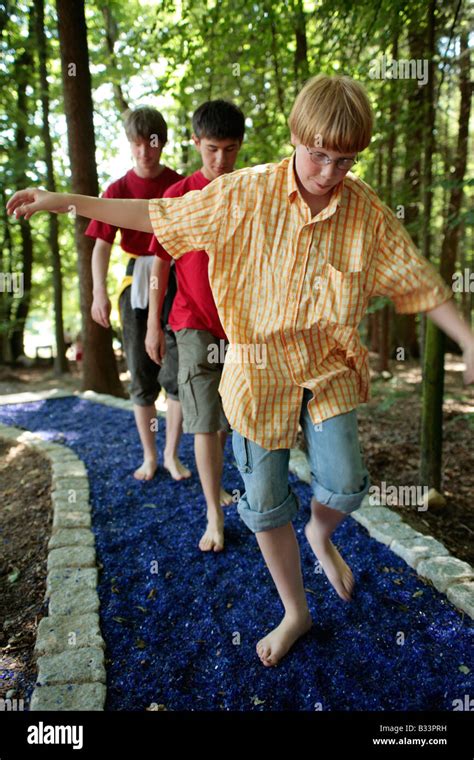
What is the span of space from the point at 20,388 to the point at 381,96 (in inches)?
297

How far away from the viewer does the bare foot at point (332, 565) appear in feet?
7.29

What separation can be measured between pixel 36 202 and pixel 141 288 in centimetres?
150

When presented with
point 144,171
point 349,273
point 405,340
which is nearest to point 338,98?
point 349,273

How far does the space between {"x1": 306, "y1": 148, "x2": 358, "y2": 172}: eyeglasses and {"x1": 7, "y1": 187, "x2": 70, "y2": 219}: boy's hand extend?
788mm

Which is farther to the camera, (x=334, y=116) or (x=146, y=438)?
(x=146, y=438)

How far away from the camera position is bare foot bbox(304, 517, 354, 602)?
87.5 inches

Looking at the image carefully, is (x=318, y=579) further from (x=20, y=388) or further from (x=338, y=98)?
(x=20, y=388)

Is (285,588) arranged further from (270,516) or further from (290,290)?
(290,290)

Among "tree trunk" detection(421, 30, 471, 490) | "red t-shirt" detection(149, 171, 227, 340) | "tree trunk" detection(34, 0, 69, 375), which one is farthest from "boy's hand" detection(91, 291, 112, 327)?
"tree trunk" detection(34, 0, 69, 375)

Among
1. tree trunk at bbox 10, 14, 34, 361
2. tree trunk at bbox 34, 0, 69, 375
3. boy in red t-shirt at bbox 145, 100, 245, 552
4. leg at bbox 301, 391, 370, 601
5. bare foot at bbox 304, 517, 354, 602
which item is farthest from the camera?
tree trunk at bbox 10, 14, 34, 361

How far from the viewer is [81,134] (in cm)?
583

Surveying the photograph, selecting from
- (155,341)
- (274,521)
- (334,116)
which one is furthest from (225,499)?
(334,116)

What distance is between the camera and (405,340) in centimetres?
1055

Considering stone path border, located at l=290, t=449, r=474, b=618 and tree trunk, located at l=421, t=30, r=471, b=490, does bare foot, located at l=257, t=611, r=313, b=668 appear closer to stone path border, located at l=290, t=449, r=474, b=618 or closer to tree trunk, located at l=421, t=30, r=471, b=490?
stone path border, located at l=290, t=449, r=474, b=618
